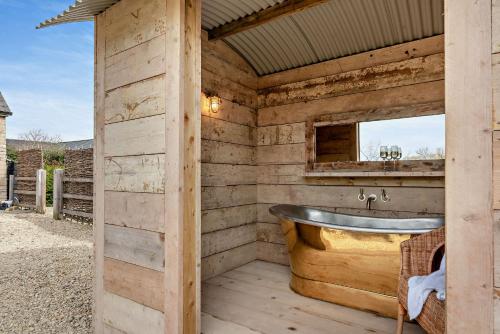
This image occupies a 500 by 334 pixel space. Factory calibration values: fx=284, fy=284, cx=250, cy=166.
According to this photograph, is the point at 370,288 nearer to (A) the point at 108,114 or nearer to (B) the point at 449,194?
(B) the point at 449,194

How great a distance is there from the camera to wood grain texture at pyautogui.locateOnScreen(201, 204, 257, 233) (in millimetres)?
3019

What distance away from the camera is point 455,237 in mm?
936

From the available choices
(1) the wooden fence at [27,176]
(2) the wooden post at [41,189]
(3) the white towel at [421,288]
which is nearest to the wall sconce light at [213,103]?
(3) the white towel at [421,288]

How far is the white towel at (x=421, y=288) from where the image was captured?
1421 mm

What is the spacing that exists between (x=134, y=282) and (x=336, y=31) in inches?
112

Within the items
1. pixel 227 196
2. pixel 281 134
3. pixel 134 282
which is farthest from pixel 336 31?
pixel 134 282

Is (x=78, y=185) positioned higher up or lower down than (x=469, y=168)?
lower down

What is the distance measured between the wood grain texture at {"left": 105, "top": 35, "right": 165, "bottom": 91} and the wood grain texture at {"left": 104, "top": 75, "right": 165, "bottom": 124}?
43 mm

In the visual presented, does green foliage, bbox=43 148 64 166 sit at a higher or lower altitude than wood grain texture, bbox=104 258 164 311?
higher

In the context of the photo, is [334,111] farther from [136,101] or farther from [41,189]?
[41,189]

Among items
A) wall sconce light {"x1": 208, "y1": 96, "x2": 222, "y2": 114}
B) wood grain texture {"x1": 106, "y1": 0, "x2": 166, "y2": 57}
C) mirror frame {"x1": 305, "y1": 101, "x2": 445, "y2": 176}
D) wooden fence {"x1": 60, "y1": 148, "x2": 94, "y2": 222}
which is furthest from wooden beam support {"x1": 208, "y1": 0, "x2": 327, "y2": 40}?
wooden fence {"x1": 60, "y1": 148, "x2": 94, "y2": 222}

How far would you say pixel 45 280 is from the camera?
121 inches

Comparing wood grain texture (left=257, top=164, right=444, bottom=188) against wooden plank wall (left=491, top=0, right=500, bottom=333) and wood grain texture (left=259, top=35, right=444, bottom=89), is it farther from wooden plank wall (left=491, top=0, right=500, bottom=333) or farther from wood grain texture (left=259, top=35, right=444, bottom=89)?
wooden plank wall (left=491, top=0, right=500, bottom=333)

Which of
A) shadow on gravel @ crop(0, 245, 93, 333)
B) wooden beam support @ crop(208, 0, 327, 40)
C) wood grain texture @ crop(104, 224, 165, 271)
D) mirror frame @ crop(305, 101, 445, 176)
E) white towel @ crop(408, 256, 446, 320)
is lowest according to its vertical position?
shadow on gravel @ crop(0, 245, 93, 333)
